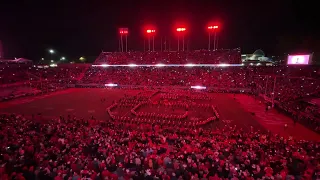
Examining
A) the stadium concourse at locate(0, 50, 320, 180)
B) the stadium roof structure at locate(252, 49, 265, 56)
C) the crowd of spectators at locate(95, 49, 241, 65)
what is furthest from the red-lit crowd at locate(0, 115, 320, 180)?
the stadium roof structure at locate(252, 49, 265, 56)

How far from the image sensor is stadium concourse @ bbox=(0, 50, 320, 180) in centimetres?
1048

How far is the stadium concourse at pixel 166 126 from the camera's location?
10477 mm

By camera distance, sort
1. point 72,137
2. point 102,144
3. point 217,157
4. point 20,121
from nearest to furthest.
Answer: point 217,157 < point 102,144 < point 72,137 < point 20,121

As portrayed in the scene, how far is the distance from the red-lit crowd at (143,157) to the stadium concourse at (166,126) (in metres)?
0.05

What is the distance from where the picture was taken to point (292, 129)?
854 inches

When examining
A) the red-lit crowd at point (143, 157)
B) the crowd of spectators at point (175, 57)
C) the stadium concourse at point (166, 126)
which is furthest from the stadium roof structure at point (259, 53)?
the red-lit crowd at point (143, 157)

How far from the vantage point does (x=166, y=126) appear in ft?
66.5

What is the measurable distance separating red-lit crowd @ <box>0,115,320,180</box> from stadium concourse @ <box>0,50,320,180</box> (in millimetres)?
55

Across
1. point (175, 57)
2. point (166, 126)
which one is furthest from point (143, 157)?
point (175, 57)

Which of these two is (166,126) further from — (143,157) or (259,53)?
(259,53)

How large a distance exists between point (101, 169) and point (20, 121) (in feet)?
43.2

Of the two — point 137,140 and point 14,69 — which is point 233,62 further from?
point 14,69

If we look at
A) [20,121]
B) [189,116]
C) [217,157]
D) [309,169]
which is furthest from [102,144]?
[189,116]

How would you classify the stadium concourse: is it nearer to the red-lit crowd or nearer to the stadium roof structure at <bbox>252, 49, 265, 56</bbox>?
the red-lit crowd
